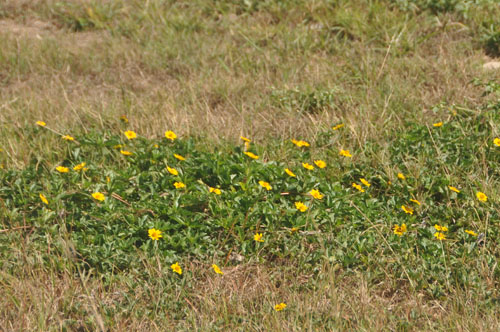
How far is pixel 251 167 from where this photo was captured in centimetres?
390

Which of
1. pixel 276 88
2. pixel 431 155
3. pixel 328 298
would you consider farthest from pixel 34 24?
pixel 328 298

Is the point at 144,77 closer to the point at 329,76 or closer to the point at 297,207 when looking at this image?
the point at 329,76

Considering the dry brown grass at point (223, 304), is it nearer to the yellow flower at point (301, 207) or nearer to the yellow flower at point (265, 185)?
the yellow flower at point (301, 207)

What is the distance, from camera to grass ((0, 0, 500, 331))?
10.1 ft

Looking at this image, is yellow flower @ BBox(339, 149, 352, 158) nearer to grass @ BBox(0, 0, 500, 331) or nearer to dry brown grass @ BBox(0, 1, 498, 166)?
grass @ BBox(0, 0, 500, 331)

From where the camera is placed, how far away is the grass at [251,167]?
10.1 ft

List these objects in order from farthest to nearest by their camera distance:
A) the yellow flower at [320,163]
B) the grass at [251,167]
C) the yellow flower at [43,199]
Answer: the yellow flower at [320,163] → the yellow flower at [43,199] → the grass at [251,167]

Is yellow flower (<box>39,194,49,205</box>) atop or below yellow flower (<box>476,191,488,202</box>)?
below

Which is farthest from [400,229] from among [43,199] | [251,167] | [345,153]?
[43,199]

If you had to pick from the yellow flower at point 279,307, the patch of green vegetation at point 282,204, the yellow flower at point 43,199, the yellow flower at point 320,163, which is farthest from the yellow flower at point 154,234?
the yellow flower at point 320,163

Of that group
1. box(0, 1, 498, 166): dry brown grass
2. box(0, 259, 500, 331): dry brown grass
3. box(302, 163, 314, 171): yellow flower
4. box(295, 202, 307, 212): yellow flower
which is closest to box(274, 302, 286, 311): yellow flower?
box(0, 259, 500, 331): dry brown grass

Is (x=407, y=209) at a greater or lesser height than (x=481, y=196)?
lesser

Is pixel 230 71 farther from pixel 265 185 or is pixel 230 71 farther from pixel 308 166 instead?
pixel 265 185

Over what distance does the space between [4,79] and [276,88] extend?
2.62 m
